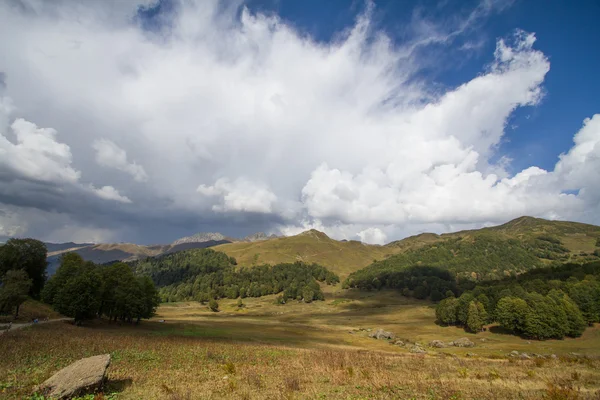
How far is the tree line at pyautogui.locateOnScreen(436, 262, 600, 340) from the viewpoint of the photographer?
86.3m

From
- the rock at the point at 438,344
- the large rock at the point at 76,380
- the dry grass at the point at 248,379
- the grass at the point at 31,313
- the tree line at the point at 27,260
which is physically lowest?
the rock at the point at 438,344

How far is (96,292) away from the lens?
6419 centimetres

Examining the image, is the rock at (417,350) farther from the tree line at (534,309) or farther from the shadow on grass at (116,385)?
the shadow on grass at (116,385)

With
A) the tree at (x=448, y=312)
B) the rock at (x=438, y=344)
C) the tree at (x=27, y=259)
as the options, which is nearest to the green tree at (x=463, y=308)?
the tree at (x=448, y=312)

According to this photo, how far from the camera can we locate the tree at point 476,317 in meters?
102

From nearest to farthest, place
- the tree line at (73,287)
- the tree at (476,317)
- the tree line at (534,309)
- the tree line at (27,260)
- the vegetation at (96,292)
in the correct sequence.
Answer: the tree line at (73,287)
the vegetation at (96,292)
the tree line at (27,260)
the tree line at (534,309)
the tree at (476,317)

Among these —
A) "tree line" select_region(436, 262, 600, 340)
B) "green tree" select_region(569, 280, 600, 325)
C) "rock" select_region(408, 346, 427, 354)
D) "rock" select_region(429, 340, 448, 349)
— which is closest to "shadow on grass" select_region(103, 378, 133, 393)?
"rock" select_region(408, 346, 427, 354)

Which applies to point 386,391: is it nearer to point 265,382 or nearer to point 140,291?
point 265,382

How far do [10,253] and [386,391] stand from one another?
114 metres

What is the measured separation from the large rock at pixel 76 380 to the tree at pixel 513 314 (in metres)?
115

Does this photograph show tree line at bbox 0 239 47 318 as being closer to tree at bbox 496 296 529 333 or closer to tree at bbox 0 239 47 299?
tree at bbox 0 239 47 299

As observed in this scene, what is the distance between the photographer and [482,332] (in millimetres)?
101938

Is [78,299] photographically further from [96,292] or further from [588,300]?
[588,300]

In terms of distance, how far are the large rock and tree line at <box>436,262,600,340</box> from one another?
4455 inches
